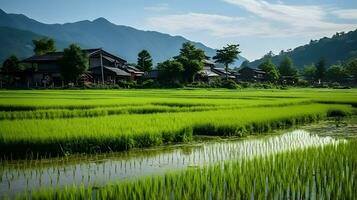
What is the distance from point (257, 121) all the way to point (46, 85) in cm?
3346

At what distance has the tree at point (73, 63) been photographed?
39094mm

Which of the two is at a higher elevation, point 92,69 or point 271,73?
point 92,69

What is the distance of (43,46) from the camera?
177 feet

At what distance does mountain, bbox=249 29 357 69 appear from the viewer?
12062cm

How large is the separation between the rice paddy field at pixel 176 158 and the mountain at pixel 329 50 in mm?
111536

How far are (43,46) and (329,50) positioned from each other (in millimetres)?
98618

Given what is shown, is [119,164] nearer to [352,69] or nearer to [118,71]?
[118,71]

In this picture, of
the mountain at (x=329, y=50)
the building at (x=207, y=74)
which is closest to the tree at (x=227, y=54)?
the building at (x=207, y=74)

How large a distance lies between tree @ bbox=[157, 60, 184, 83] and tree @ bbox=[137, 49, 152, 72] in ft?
34.6

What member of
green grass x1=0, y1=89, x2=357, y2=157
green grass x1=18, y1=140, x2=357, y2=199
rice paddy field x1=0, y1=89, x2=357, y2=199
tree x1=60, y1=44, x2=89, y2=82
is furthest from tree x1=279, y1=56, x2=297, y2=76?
green grass x1=18, y1=140, x2=357, y2=199

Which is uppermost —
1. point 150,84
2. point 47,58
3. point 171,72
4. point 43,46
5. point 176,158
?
point 43,46

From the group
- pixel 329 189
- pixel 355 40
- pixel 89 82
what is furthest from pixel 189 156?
pixel 355 40

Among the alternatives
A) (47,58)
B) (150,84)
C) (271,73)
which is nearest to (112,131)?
(150,84)

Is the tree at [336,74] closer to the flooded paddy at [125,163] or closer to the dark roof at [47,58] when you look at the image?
the dark roof at [47,58]
